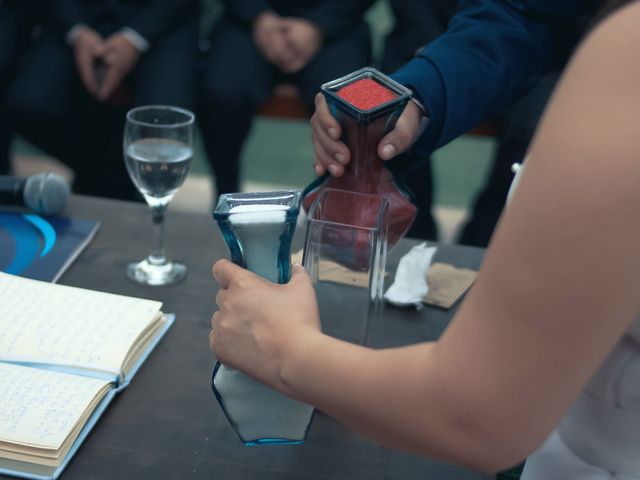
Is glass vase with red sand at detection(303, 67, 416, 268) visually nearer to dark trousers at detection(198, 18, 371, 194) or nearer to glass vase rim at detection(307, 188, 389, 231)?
glass vase rim at detection(307, 188, 389, 231)

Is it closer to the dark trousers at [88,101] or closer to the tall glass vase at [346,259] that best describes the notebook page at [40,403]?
the tall glass vase at [346,259]

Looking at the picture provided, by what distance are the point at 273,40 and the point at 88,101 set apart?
0.56 metres

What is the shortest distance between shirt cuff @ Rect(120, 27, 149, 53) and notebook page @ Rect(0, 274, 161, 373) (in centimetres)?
136

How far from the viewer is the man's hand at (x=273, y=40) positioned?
2.14 metres

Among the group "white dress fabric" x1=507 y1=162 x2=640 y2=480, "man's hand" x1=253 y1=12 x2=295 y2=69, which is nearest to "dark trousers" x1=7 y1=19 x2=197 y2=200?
"man's hand" x1=253 y1=12 x2=295 y2=69

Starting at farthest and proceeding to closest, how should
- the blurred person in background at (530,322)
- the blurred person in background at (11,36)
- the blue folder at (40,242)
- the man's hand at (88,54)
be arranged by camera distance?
the blurred person in background at (11,36), the man's hand at (88,54), the blue folder at (40,242), the blurred person in background at (530,322)

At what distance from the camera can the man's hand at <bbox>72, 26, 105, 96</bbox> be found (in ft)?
6.88

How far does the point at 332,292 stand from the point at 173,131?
0.36 m

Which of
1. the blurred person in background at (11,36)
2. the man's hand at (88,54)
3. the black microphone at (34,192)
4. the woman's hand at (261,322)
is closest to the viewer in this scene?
the woman's hand at (261,322)

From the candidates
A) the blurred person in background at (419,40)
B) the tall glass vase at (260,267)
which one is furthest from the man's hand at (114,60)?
the tall glass vase at (260,267)

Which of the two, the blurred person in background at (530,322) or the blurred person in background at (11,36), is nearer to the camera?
the blurred person in background at (530,322)

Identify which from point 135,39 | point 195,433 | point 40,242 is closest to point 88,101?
point 135,39

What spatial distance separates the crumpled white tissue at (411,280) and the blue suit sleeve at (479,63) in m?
0.13

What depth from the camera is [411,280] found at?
0.98 m
